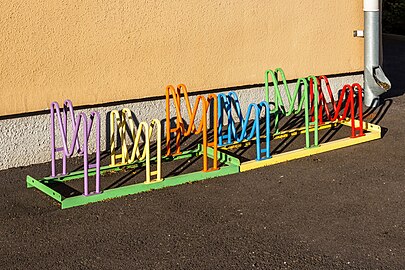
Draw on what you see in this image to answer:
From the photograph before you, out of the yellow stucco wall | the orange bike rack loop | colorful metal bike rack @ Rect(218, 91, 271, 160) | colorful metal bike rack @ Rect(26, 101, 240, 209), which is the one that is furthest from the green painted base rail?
the yellow stucco wall

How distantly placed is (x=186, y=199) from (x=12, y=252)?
6.28ft

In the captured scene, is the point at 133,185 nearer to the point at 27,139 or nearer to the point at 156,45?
the point at 27,139

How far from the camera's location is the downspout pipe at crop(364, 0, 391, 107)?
36.0 ft

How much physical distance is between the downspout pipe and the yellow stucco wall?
31cm

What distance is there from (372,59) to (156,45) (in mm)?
3607

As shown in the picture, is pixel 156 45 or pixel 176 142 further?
pixel 156 45

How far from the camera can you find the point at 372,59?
439 inches

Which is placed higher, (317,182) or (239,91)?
(239,91)

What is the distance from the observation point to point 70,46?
8656 mm

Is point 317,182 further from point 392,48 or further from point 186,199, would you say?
point 392,48

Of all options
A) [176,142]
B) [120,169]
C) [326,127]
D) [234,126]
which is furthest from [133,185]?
[326,127]

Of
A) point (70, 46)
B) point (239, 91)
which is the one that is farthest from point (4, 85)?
point (239, 91)

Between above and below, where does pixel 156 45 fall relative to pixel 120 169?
above

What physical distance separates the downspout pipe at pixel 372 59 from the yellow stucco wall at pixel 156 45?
1.02ft
